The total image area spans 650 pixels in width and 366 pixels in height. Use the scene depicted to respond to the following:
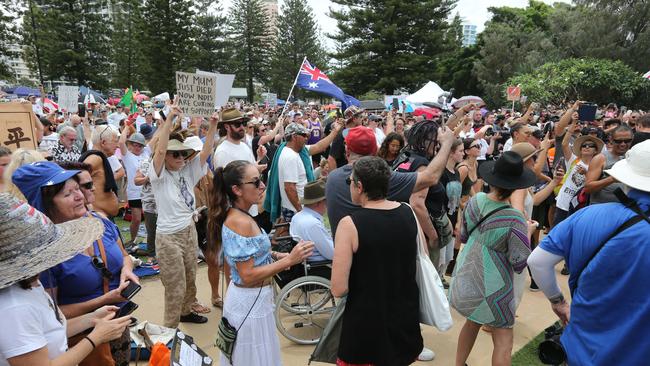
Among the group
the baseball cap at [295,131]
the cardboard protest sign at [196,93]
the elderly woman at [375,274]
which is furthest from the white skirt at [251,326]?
the cardboard protest sign at [196,93]

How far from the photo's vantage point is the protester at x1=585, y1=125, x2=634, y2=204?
14.0 ft

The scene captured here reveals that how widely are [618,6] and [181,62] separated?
124ft

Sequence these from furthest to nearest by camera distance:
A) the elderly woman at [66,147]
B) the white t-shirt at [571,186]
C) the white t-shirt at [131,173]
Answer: the white t-shirt at [131,173] < the elderly woman at [66,147] < the white t-shirt at [571,186]

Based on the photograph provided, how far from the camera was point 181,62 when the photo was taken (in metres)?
40.2

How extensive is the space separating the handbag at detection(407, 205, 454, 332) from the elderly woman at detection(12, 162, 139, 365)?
1740mm

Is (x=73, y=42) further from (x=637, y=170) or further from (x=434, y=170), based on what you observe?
(x=637, y=170)

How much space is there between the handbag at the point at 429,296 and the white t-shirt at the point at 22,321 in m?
1.95

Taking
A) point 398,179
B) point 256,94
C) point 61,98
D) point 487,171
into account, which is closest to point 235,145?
point 398,179

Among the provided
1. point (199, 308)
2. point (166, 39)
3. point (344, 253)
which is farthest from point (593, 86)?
point (166, 39)

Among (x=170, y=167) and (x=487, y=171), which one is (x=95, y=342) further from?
(x=487, y=171)

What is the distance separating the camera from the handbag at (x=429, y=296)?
8.47 feet

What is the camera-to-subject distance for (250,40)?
51.9 metres

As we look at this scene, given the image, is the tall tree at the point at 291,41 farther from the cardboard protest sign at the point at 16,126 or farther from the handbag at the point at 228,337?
the handbag at the point at 228,337

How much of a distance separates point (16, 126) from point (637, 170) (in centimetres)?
578
